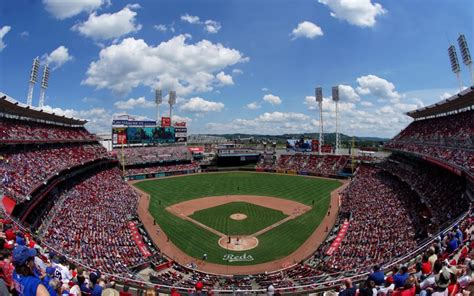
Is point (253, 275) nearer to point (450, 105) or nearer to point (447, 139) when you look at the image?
point (447, 139)

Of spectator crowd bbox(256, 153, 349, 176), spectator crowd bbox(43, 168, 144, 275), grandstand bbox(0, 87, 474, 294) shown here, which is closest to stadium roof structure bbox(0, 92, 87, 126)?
grandstand bbox(0, 87, 474, 294)

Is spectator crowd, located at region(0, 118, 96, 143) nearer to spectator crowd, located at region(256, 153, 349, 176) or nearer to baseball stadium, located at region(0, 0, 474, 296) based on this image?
baseball stadium, located at region(0, 0, 474, 296)

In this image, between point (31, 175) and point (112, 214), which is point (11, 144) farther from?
point (112, 214)

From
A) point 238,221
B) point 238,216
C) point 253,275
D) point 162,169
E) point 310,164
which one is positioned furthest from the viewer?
point 310,164

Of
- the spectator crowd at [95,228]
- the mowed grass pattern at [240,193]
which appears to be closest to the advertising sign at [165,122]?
the mowed grass pattern at [240,193]

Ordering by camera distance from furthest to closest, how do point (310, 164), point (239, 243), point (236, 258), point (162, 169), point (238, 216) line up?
point (310, 164), point (162, 169), point (238, 216), point (239, 243), point (236, 258)

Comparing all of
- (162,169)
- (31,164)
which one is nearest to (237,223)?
(31,164)

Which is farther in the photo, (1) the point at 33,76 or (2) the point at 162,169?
(2) the point at 162,169
